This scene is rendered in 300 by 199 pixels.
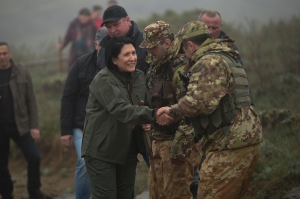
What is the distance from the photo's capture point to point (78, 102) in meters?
7.04

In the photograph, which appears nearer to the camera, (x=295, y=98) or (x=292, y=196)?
(x=292, y=196)

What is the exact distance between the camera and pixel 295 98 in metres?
9.70

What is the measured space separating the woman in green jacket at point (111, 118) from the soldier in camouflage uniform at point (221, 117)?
0.63m

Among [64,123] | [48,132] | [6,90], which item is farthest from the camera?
[48,132]

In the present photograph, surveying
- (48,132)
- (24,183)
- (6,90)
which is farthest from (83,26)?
(6,90)

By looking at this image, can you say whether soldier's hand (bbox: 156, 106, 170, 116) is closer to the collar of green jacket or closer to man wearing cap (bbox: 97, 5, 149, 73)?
the collar of green jacket

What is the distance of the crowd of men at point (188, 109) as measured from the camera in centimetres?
483

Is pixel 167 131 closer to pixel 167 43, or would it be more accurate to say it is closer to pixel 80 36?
pixel 167 43

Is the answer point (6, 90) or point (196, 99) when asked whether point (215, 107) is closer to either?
point (196, 99)

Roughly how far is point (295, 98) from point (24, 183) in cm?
495

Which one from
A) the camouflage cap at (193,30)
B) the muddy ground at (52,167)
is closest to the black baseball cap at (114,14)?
the camouflage cap at (193,30)

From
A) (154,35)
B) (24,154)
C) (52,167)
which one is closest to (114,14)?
(154,35)

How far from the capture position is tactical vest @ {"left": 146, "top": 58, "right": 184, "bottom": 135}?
5758 mm

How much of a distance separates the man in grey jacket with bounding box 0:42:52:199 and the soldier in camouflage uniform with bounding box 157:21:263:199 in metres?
4.19
